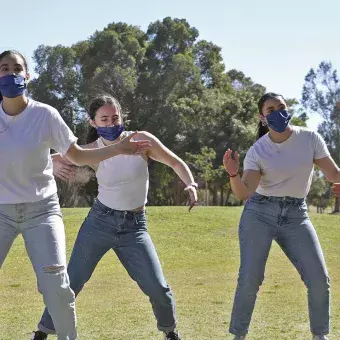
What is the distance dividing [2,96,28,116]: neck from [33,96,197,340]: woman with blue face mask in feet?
2.84

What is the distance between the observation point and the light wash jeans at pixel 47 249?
502 cm

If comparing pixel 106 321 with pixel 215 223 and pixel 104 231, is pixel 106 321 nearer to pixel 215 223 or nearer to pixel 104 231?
pixel 104 231

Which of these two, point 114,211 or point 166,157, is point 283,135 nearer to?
point 166,157

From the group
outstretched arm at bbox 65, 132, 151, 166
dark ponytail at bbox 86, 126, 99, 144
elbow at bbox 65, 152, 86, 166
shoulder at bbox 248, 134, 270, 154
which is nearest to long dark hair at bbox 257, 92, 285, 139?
shoulder at bbox 248, 134, 270, 154

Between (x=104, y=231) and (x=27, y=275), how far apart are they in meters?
8.03

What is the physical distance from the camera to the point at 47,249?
→ 16.6 feet

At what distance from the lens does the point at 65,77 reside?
5269cm

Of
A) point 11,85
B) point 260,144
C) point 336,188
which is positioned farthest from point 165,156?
point 336,188

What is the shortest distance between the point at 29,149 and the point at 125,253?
1.47 meters

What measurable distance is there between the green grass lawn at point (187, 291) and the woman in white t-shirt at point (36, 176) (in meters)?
1.76

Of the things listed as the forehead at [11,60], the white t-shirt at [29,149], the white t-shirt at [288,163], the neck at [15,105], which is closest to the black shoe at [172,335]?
the white t-shirt at [288,163]

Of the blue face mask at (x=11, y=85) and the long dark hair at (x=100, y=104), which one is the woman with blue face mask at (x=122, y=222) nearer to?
the long dark hair at (x=100, y=104)

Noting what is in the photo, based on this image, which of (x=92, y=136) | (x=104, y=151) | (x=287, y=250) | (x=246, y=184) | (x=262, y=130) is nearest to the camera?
(x=104, y=151)

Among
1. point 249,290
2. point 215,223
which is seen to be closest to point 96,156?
point 249,290
